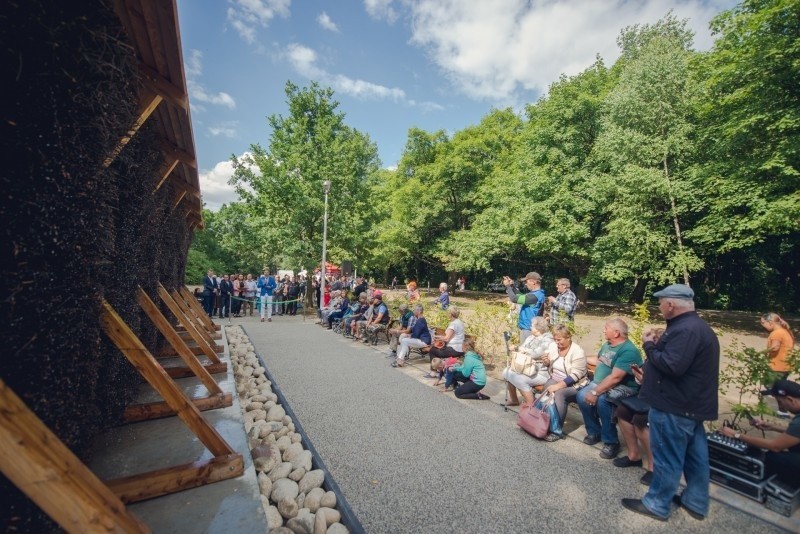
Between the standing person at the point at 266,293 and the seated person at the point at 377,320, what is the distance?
20.5ft

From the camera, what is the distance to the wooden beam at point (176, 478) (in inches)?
107

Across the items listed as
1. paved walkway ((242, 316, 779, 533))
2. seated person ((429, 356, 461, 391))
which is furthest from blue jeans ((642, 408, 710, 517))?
seated person ((429, 356, 461, 391))

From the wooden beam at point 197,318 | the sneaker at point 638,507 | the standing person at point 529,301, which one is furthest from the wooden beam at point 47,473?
the standing person at point 529,301

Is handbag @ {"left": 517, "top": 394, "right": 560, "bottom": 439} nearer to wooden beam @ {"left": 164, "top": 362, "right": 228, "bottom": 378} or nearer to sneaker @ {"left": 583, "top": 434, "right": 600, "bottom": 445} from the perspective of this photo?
sneaker @ {"left": 583, "top": 434, "right": 600, "bottom": 445}

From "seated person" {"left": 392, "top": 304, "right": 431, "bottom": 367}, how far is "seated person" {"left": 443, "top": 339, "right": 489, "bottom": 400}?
1645mm

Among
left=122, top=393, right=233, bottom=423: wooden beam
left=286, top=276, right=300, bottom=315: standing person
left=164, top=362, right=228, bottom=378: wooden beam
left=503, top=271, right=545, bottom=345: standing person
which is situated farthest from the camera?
left=286, top=276, right=300, bottom=315: standing person

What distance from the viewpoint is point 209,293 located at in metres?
15.0

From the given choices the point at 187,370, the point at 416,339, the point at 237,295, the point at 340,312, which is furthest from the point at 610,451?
the point at 237,295

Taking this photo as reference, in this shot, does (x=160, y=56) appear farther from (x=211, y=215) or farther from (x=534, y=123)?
(x=211, y=215)

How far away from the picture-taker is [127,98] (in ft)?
9.50

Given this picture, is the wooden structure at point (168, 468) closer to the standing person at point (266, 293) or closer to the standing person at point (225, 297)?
the standing person at point (266, 293)

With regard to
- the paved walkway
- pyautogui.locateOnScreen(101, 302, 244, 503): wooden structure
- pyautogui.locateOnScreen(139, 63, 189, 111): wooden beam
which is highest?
pyautogui.locateOnScreen(139, 63, 189, 111): wooden beam

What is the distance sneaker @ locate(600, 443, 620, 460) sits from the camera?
3.90 meters

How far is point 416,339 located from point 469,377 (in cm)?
207
